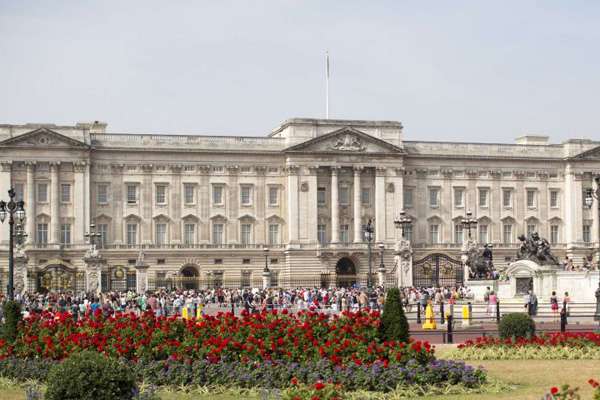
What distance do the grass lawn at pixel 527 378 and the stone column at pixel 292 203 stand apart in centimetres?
6042

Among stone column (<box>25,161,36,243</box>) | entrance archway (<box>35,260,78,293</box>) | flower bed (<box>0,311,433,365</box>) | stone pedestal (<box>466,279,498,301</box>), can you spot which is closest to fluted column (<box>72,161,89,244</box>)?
stone column (<box>25,161,36,243</box>)

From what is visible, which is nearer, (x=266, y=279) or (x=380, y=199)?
(x=266, y=279)

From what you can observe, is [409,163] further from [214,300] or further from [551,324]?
[551,324]

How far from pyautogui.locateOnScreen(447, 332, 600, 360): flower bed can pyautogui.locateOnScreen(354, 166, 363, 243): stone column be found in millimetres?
59846

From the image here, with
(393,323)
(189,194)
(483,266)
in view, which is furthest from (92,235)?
(393,323)

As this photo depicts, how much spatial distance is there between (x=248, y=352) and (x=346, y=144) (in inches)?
2619

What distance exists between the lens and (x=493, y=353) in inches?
1008

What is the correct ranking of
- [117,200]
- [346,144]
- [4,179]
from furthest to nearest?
[346,144], [117,200], [4,179]

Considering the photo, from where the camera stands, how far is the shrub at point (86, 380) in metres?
15.0

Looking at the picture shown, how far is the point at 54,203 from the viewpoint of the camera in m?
80.9

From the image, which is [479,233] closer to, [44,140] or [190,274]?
[190,274]

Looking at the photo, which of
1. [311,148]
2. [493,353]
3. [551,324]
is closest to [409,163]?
[311,148]

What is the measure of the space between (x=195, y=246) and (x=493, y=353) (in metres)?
60.2

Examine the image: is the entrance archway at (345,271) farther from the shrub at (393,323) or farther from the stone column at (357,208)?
the shrub at (393,323)
